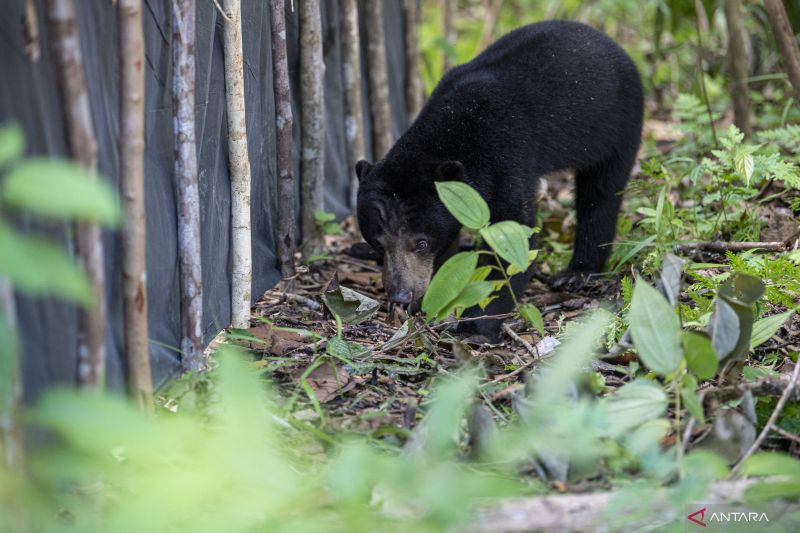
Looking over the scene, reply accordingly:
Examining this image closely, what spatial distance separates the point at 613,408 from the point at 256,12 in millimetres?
2979

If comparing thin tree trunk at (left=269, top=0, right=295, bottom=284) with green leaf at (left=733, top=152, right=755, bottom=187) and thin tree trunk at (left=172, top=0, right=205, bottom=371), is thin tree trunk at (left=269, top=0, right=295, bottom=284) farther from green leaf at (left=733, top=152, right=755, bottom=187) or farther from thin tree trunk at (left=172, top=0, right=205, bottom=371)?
green leaf at (left=733, top=152, right=755, bottom=187)

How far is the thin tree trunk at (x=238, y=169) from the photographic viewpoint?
4.23 m

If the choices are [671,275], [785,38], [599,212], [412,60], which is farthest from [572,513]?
[412,60]

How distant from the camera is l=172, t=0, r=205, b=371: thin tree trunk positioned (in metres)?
3.54

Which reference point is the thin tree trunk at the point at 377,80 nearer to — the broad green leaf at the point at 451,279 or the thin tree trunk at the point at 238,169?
the thin tree trunk at the point at 238,169

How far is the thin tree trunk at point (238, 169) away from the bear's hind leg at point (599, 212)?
235cm

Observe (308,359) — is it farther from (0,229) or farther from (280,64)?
(0,229)

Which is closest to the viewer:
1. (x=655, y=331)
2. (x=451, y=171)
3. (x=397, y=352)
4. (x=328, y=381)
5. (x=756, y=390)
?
(x=655, y=331)

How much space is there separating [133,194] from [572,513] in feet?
5.10

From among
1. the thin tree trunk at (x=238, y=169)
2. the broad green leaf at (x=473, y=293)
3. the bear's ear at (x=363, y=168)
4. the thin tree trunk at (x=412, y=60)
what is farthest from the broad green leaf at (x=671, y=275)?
the thin tree trunk at (x=412, y=60)

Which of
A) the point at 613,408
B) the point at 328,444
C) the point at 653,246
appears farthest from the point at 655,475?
the point at 653,246

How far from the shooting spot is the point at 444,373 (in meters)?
3.94

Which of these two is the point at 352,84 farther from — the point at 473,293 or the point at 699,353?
the point at 699,353

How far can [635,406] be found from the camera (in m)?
2.79
